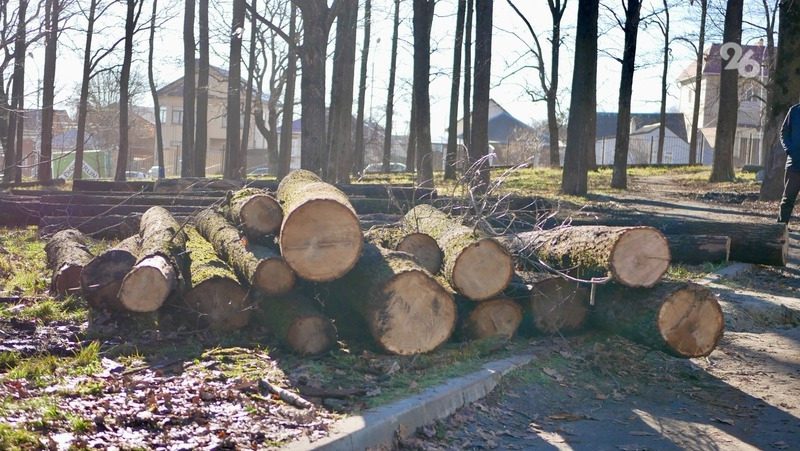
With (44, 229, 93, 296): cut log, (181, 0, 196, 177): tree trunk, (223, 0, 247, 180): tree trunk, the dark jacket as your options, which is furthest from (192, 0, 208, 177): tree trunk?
the dark jacket

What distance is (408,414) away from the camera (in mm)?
5625

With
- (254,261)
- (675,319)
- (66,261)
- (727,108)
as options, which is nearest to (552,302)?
(675,319)

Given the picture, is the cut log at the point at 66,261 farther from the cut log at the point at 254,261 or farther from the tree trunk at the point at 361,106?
the tree trunk at the point at 361,106

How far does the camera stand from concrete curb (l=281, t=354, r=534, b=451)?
5039 mm

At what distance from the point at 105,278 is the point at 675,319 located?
4710mm

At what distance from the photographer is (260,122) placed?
48.7 meters

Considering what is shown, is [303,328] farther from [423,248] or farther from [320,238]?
[423,248]

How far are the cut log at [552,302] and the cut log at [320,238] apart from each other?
1.64 metres

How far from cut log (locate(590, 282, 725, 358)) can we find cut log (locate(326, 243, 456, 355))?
1.54 metres

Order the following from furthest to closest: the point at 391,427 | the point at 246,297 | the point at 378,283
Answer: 1. the point at 246,297
2. the point at 378,283
3. the point at 391,427

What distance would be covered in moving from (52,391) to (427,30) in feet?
58.6

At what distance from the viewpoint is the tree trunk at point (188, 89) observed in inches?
1190

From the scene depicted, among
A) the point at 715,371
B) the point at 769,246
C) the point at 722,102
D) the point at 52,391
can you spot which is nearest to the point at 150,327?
the point at 52,391

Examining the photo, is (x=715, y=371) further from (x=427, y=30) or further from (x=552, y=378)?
(x=427, y=30)
